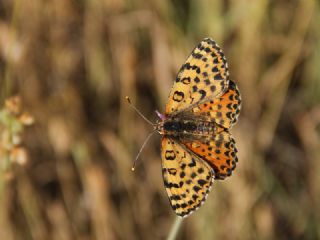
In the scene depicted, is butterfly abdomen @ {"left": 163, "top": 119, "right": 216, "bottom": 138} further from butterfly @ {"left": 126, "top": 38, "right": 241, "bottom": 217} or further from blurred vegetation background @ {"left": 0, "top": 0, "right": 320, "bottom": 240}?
blurred vegetation background @ {"left": 0, "top": 0, "right": 320, "bottom": 240}

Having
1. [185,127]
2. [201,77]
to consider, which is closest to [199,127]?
[185,127]

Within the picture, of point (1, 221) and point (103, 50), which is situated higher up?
point (103, 50)

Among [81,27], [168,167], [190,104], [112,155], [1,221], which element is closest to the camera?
[168,167]


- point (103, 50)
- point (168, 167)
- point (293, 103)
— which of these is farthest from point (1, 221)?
point (293, 103)

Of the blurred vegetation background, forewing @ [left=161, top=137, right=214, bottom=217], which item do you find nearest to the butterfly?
forewing @ [left=161, top=137, right=214, bottom=217]

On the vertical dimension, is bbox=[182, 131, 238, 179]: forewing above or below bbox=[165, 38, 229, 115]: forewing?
below

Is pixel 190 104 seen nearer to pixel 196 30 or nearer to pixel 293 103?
pixel 196 30

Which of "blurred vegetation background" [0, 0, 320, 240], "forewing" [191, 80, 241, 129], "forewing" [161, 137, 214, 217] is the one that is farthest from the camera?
"blurred vegetation background" [0, 0, 320, 240]
